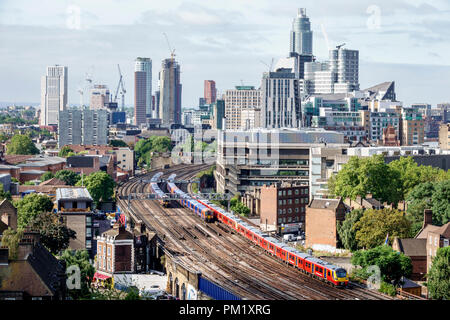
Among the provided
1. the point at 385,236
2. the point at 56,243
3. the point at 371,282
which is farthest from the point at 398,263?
the point at 56,243

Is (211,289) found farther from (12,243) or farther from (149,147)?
(149,147)


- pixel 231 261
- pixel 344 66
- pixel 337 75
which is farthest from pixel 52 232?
pixel 337 75

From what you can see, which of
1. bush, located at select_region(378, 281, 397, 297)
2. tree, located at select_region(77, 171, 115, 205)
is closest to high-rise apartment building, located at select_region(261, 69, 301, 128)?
tree, located at select_region(77, 171, 115, 205)

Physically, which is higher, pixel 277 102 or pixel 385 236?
pixel 277 102

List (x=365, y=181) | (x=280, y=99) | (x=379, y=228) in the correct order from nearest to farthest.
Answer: (x=379, y=228), (x=365, y=181), (x=280, y=99)

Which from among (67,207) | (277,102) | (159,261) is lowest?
(159,261)
